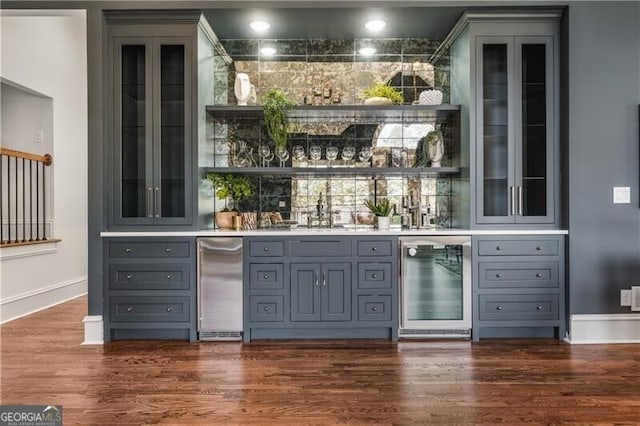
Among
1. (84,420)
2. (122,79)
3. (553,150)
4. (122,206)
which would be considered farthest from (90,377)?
(553,150)

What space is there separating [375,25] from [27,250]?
4160 mm

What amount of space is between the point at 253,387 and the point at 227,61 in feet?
9.77

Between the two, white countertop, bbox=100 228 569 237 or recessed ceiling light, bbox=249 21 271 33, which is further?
recessed ceiling light, bbox=249 21 271 33

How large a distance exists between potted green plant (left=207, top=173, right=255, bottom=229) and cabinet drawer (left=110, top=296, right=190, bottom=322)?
29.8 inches

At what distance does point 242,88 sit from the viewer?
3.88m

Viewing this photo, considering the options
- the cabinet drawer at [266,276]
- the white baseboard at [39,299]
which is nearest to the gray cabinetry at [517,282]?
the cabinet drawer at [266,276]

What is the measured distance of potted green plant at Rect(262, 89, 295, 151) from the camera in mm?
3727

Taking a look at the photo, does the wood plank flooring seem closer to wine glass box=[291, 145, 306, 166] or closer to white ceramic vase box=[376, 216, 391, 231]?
white ceramic vase box=[376, 216, 391, 231]

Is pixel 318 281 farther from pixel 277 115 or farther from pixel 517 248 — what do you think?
pixel 517 248

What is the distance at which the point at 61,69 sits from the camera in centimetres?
536

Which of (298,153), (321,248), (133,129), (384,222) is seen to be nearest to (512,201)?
(384,222)

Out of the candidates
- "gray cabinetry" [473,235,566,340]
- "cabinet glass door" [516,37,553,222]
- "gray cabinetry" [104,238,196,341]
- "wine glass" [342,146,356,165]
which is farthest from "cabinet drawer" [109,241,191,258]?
"cabinet glass door" [516,37,553,222]

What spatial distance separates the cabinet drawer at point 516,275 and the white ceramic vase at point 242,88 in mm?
2451

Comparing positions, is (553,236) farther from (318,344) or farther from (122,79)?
(122,79)
